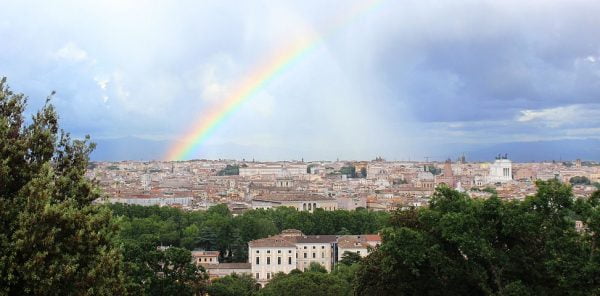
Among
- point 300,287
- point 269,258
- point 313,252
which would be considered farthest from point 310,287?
point 313,252

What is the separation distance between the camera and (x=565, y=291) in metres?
12.7

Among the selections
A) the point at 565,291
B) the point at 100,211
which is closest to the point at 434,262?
the point at 565,291

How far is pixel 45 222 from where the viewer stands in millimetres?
7492

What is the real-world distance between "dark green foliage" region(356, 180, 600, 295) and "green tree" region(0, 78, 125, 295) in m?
7.12

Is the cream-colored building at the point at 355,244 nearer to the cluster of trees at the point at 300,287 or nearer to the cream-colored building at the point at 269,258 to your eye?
the cream-colored building at the point at 269,258

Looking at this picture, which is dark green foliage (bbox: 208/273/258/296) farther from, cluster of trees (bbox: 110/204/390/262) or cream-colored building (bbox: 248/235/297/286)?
cluster of trees (bbox: 110/204/390/262)

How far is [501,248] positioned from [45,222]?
972cm

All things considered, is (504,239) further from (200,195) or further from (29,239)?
(200,195)

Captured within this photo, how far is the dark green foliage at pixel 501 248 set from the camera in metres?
12.8

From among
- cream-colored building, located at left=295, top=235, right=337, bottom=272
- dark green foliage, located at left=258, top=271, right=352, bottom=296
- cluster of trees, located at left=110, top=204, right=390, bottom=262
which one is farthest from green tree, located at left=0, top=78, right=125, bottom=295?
cream-colored building, located at left=295, top=235, right=337, bottom=272

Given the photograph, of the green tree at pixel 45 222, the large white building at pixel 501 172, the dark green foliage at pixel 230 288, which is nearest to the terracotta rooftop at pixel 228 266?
the dark green foliage at pixel 230 288

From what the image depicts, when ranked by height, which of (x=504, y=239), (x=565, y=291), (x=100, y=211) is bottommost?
(x=565, y=291)

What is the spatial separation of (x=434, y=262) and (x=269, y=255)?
1100 inches

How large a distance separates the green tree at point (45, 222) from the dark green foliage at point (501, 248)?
7.12 meters
